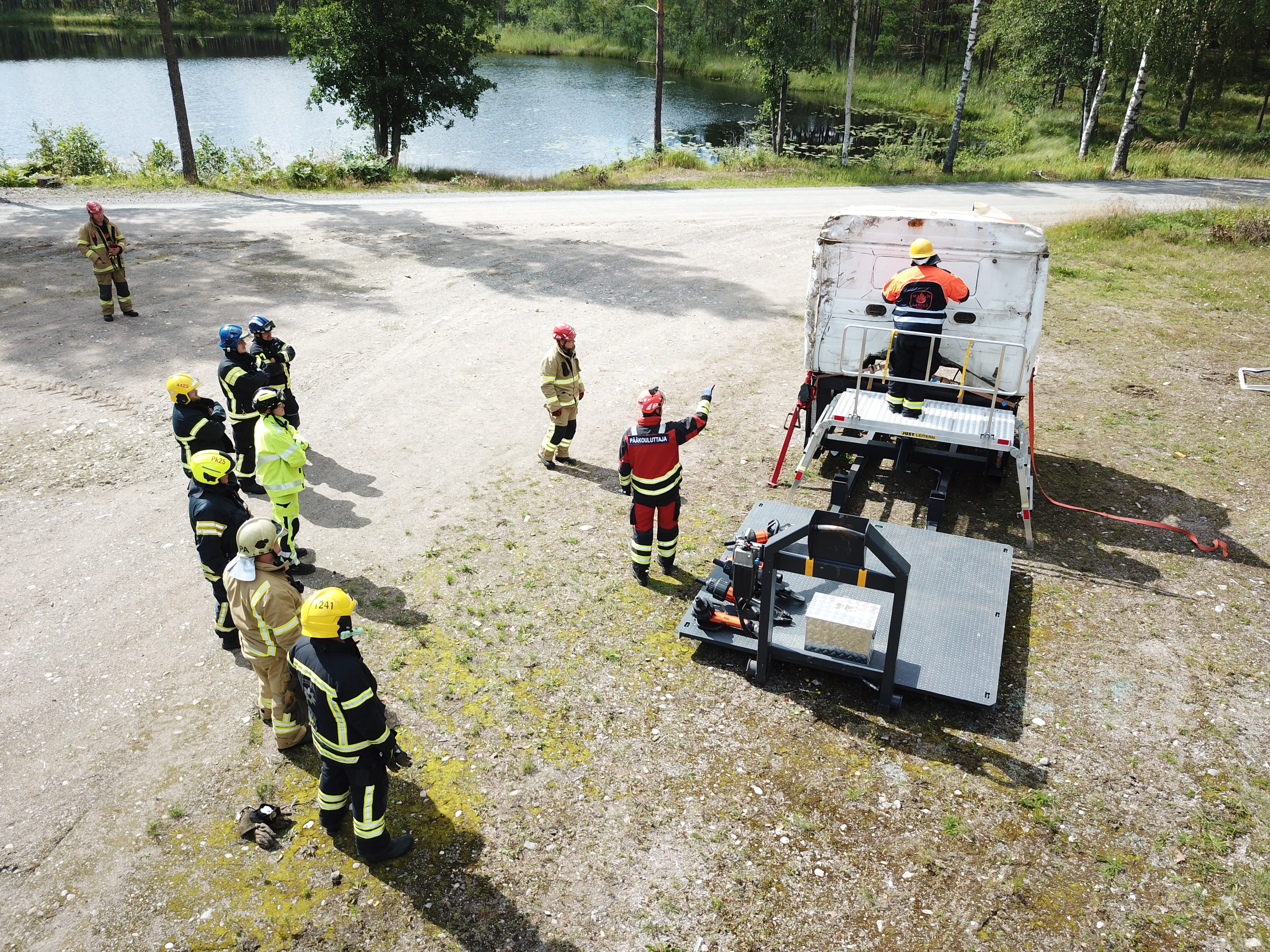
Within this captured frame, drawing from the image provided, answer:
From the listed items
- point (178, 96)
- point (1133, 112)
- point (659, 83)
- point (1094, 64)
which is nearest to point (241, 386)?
point (178, 96)

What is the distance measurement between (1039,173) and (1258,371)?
783 inches

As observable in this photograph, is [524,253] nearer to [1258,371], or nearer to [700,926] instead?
[1258,371]

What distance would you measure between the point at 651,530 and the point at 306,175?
23.7 m

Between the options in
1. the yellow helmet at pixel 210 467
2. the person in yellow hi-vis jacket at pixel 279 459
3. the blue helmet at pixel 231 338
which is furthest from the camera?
the blue helmet at pixel 231 338

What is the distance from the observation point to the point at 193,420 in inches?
312

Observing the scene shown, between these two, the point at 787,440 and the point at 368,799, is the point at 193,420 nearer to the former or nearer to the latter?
the point at 368,799

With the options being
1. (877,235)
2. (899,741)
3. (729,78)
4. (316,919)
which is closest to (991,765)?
(899,741)

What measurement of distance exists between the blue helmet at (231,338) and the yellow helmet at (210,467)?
2.67 metres

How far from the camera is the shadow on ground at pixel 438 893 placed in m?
4.75

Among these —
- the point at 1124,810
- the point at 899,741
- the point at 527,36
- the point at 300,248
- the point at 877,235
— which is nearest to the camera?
the point at 1124,810

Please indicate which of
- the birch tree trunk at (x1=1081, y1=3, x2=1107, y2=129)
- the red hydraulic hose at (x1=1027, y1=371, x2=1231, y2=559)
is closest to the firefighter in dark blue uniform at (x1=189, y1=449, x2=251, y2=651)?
the red hydraulic hose at (x1=1027, y1=371, x2=1231, y2=559)

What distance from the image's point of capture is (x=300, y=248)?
Answer: 18.8 meters

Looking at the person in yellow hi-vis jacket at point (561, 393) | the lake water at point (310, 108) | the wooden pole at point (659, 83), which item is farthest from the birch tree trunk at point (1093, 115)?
the person in yellow hi-vis jacket at point (561, 393)

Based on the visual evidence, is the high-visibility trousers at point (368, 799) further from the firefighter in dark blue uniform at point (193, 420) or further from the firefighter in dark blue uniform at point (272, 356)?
the firefighter in dark blue uniform at point (272, 356)
